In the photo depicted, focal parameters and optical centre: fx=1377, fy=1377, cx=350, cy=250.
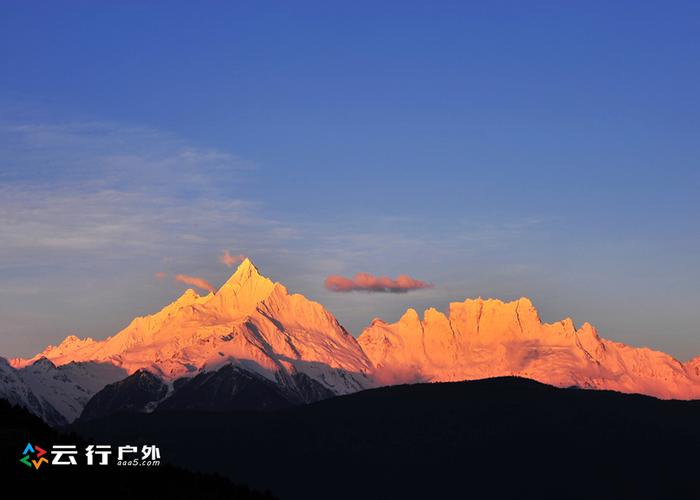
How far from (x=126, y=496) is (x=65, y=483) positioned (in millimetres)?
11782

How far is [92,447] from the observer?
643 ft

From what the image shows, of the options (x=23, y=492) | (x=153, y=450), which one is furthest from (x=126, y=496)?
(x=23, y=492)

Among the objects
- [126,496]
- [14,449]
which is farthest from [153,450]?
[14,449]

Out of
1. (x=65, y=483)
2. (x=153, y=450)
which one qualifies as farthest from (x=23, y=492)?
(x=153, y=450)

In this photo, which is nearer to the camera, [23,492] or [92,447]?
[23,492]

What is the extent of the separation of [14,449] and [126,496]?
1766 centimetres

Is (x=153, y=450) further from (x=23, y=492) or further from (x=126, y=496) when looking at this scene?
(x=23, y=492)

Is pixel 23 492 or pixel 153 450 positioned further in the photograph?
pixel 153 450

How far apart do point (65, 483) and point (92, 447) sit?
772cm

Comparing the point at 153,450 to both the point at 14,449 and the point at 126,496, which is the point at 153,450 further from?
the point at 14,449

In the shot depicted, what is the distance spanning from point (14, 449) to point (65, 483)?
924 centimetres

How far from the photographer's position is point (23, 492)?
17900 cm

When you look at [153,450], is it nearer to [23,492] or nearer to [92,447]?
[92,447]

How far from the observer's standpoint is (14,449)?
193 m
